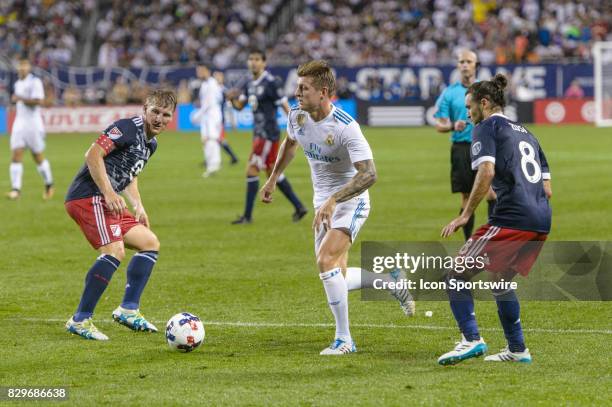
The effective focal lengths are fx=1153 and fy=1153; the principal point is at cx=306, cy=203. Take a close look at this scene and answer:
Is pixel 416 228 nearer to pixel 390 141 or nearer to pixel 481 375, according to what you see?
pixel 481 375

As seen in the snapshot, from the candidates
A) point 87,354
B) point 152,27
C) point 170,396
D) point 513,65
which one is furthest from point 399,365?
point 152,27

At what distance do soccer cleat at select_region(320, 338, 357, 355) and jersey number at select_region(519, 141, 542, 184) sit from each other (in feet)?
5.91

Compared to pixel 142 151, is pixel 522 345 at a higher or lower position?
lower

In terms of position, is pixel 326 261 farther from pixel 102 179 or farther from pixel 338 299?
pixel 102 179

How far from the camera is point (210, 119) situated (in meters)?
26.0

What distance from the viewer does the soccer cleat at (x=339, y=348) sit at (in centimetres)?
828

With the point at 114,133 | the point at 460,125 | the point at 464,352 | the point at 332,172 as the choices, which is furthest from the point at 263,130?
the point at 464,352

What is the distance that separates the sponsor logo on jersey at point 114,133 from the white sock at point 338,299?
1.95 metres

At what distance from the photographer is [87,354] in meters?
8.39

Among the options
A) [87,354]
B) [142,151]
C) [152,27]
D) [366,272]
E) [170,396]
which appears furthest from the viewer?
[152,27]

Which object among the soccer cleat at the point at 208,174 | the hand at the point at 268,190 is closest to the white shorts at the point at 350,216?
the hand at the point at 268,190

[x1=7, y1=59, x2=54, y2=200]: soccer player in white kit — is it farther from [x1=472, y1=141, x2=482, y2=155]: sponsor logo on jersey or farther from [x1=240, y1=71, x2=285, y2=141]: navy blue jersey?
[x1=472, y1=141, x2=482, y2=155]: sponsor logo on jersey

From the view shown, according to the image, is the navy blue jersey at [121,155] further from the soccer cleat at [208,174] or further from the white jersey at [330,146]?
the soccer cleat at [208,174]

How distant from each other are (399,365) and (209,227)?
9.23 metres
